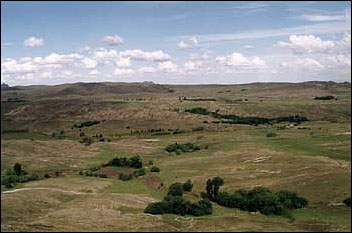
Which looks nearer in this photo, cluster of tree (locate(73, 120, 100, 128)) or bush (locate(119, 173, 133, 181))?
bush (locate(119, 173, 133, 181))

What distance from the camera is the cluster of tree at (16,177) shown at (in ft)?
266

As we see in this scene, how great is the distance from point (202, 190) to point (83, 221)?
32.1 meters

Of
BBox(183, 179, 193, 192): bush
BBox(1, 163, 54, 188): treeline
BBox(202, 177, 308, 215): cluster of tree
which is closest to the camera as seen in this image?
BBox(202, 177, 308, 215): cluster of tree

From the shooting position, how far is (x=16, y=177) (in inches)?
3381

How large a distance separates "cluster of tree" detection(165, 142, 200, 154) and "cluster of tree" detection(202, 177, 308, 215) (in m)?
51.2

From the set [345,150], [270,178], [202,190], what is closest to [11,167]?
[202,190]

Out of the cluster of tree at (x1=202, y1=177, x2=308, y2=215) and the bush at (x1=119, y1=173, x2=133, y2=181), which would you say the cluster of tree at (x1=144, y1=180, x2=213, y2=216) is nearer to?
the cluster of tree at (x1=202, y1=177, x2=308, y2=215)

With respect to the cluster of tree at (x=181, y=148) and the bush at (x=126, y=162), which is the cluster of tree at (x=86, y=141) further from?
the bush at (x=126, y=162)

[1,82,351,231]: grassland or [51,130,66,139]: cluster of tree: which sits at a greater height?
[51,130,66,139]: cluster of tree

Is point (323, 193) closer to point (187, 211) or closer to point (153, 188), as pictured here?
point (187, 211)

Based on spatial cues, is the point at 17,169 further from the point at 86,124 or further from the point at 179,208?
the point at 86,124

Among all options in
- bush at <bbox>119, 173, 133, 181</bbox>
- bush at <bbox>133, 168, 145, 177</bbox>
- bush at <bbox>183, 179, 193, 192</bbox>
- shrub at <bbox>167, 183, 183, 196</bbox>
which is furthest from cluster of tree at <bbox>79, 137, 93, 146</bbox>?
shrub at <bbox>167, 183, 183, 196</bbox>

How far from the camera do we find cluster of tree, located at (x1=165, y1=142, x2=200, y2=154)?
122 meters

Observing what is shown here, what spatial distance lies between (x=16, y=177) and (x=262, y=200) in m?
47.1
